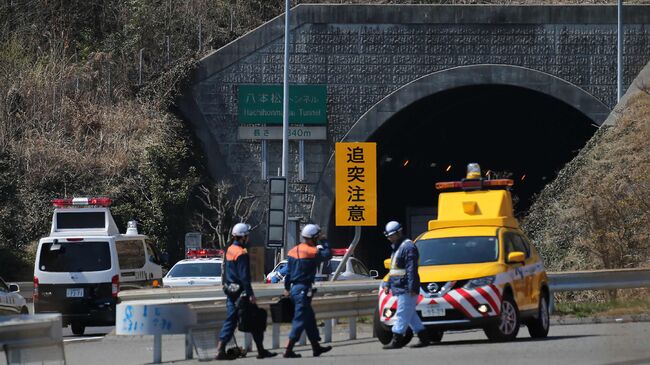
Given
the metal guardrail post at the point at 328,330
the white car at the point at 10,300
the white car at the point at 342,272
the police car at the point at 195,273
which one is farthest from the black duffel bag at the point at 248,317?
the police car at the point at 195,273

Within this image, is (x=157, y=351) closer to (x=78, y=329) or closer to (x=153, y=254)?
(x=78, y=329)

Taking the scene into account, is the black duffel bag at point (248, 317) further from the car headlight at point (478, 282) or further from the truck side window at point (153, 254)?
the truck side window at point (153, 254)

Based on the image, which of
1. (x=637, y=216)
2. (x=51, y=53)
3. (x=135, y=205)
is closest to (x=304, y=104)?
(x=135, y=205)

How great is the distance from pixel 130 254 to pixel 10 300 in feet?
11.6

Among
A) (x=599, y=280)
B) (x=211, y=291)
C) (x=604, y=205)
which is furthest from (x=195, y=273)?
(x=599, y=280)

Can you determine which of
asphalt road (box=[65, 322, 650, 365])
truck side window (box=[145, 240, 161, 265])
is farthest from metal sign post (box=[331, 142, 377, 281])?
truck side window (box=[145, 240, 161, 265])

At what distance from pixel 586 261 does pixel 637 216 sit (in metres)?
1.76

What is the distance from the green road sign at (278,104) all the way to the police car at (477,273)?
22.4 meters

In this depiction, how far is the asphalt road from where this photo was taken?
50.6 feet

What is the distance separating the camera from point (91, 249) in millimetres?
25406

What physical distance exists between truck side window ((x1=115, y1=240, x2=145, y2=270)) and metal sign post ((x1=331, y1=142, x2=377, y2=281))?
469 cm

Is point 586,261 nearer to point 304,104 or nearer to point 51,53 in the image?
point 304,104

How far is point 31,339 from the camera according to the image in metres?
12.9

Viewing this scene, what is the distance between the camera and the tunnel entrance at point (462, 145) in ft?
153
